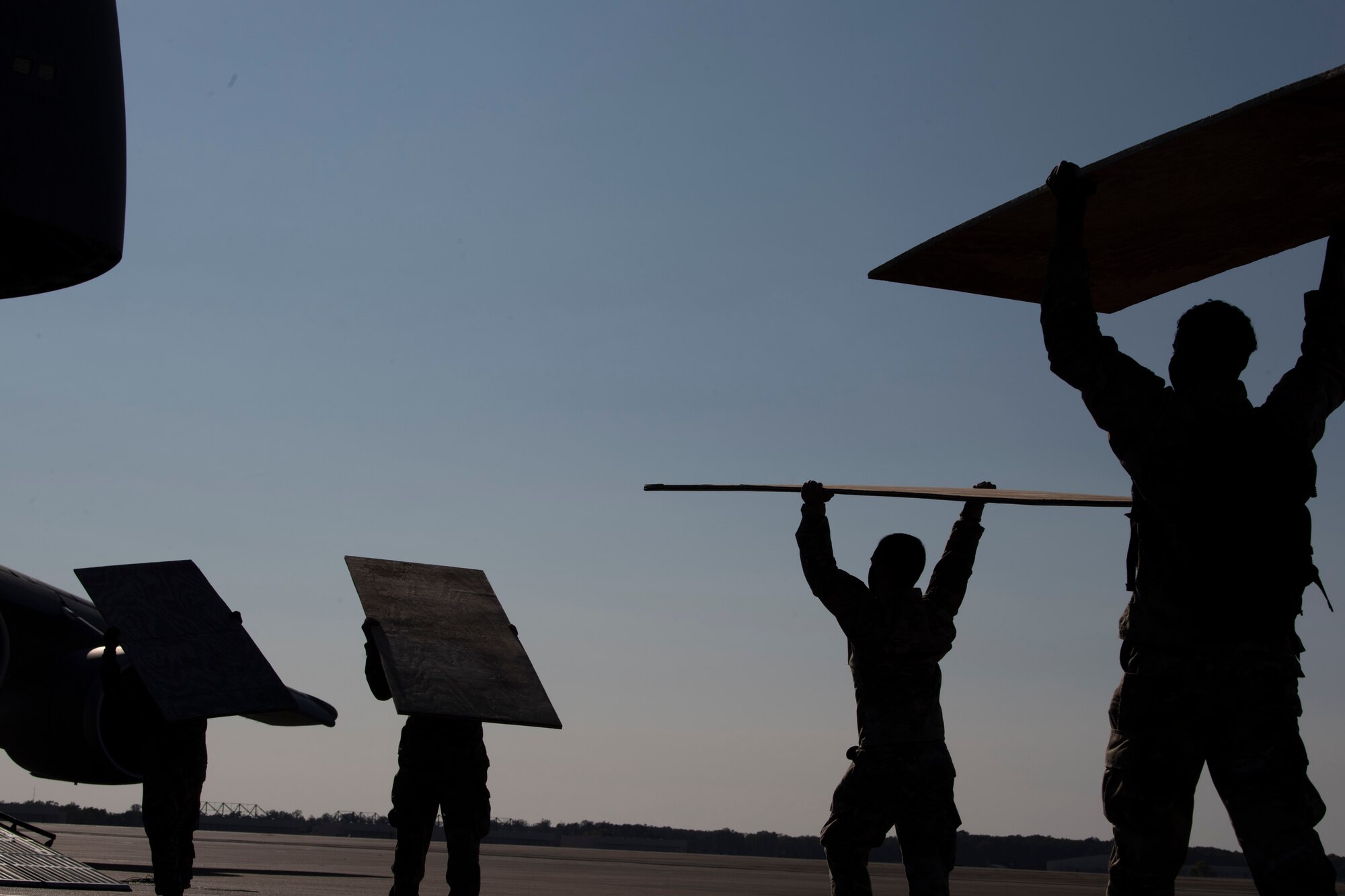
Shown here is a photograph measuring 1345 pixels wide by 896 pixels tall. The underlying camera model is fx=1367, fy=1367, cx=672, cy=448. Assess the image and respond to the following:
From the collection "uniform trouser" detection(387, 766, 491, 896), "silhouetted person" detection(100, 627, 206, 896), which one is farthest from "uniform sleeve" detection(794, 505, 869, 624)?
"silhouetted person" detection(100, 627, 206, 896)

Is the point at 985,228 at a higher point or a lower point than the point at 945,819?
higher

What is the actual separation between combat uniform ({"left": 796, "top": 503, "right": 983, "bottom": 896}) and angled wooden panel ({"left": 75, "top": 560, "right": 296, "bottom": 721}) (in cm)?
432

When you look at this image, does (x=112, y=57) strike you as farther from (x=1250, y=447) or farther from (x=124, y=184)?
(x=1250, y=447)

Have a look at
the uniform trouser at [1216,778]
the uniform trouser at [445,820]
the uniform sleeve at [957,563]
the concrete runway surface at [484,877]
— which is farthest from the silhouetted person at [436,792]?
the uniform trouser at [1216,778]

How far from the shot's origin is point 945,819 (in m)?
6.73

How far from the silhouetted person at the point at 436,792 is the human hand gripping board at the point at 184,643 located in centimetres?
87

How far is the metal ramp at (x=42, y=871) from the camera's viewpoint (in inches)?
325

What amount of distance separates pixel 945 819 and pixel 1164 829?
287 centimetres

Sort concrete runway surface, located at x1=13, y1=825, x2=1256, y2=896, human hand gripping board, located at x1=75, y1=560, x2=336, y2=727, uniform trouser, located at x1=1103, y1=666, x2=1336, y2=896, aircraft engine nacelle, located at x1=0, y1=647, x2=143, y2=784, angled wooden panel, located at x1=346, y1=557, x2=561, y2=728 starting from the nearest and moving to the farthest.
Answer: uniform trouser, located at x1=1103, y1=666, x2=1336, y2=896 → angled wooden panel, located at x1=346, y1=557, x2=561, y2=728 → human hand gripping board, located at x1=75, y1=560, x2=336, y2=727 → aircraft engine nacelle, located at x1=0, y1=647, x2=143, y2=784 → concrete runway surface, located at x1=13, y1=825, x2=1256, y2=896

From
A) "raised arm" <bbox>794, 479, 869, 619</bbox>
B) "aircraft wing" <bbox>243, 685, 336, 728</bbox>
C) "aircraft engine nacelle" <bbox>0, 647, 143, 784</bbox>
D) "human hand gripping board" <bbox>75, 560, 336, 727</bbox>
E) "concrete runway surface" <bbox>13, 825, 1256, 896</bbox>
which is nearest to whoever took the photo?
"raised arm" <bbox>794, 479, 869, 619</bbox>

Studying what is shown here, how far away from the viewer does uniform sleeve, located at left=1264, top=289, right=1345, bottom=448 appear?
4207 millimetres

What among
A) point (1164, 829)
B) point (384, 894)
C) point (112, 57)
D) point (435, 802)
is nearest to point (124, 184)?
point (112, 57)

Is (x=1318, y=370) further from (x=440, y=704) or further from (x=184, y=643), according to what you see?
(x=184, y=643)

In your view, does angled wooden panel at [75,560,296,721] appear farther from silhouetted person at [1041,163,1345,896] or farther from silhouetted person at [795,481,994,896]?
silhouetted person at [1041,163,1345,896]
